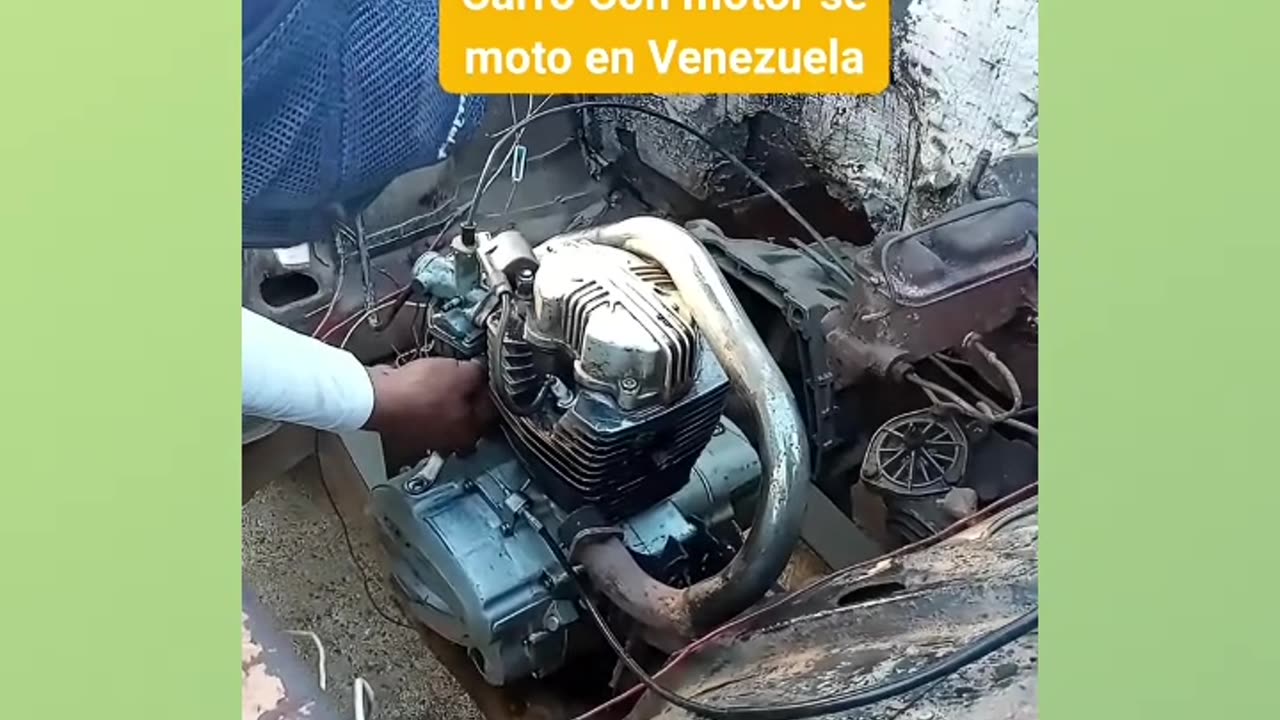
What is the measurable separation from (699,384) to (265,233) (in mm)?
381

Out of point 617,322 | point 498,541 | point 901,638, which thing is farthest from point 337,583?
point 901,638

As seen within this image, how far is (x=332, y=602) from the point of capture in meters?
1.15

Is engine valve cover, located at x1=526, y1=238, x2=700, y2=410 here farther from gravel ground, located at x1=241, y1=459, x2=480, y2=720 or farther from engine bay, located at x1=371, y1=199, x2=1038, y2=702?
gravel ground, located at x1=241, y1=459, x2=480, y2=720

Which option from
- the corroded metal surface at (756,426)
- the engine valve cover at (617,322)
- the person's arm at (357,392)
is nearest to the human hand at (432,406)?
the person's arm at (357,392)

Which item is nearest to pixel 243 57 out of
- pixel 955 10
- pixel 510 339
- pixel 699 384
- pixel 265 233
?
pixel 265 233

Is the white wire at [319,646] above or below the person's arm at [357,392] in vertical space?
below

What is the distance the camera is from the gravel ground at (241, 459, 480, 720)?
1062mm

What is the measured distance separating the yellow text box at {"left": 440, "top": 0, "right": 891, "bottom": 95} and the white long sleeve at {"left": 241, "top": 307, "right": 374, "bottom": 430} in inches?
9.4

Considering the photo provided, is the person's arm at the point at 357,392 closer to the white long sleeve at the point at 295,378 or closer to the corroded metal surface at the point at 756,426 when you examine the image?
the white long sleeve at the point at 295,378

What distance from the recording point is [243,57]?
0.97 meters

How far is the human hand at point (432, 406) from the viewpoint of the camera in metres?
1.12

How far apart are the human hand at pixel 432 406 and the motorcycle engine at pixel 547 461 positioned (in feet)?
0.05

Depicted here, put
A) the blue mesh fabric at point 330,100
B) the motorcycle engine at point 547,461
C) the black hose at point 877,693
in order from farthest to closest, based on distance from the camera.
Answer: the motorcycle engine at point 547,461, the blue mesh fabric at point 330,100, the black hose at point 877,693

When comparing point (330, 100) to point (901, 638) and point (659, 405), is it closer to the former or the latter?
point (659, 405)
